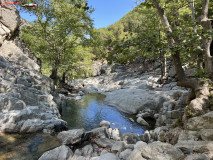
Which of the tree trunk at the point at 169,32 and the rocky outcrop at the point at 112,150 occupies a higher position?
the tree trunk at the point at 169,32

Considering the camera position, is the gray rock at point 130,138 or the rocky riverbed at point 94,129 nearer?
the rocky riverbed at point 94,129

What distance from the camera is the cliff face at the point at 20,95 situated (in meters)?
7.77

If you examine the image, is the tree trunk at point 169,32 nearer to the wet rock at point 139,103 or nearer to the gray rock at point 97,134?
the gray rock at point 97,134

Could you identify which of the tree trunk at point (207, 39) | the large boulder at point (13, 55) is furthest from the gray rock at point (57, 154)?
the large boulder at point (13, 55)

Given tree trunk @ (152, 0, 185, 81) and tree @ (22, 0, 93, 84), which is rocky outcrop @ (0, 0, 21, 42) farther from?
tree trunk @ (152, 0, 185, 81)

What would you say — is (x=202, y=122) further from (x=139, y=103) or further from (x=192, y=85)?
(x=139, y=103)

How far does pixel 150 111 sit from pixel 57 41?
55.8 ft

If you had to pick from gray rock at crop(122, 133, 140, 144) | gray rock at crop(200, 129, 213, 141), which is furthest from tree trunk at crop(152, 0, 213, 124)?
gray rock at crop(122, 133, 140, 144)

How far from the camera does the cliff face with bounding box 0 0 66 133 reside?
7.77 m

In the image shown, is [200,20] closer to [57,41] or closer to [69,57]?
[57,41]

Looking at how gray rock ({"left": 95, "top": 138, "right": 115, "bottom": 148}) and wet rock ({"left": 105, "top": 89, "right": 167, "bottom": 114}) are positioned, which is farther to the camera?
wet rock ({"left": 105, "top": 89, "right": 167, "bottom": 114})

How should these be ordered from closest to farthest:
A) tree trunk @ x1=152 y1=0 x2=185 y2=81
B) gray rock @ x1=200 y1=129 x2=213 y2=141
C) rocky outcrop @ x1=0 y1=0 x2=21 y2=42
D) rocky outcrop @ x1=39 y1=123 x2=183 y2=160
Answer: rocky outcrop @ x1=39 y1=123 x2=183 y2=160, gray rock @ x1=200 y1=129 x2=213 y2=141, tree trunk @ x1=152 y1=0 x2=185 y2=81, rocky outcrop @ x1=0 y1=0 x2=21 y2=42

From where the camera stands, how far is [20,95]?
943 cm

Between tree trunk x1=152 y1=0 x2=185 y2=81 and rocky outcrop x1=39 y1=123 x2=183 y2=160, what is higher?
tree trunk x1=152 y1=0 x2=185 y2=81
